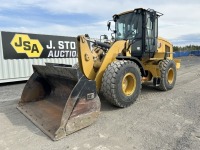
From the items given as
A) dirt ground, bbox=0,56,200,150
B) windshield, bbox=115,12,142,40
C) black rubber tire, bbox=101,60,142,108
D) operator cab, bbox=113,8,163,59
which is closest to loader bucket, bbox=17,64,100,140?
dirt ground, bbox=0,56,200,150

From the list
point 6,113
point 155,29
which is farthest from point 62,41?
point 6,113

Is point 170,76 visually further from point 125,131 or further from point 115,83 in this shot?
point 125,131

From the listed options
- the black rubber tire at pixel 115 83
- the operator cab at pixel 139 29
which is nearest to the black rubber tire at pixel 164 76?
the operator cab at pixel 139 29

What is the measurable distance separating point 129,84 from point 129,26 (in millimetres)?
2035

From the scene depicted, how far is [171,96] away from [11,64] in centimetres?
682

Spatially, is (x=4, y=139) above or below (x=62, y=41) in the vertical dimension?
below

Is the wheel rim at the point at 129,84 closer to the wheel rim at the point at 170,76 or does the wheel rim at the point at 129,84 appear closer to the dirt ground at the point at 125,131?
the dirt ground at the point at 125,131

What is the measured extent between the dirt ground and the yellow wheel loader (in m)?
0.18

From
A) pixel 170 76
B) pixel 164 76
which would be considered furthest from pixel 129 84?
pixel 170 76

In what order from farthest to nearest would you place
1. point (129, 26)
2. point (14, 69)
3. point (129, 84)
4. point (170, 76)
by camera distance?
1. point (14, 69)
2. point (170, 76)
3. point (129, 26)
4. point (129, 84)

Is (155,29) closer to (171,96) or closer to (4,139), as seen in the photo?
(171,96)

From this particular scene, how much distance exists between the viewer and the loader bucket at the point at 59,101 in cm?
329

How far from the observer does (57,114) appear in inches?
155

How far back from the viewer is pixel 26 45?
914cm
